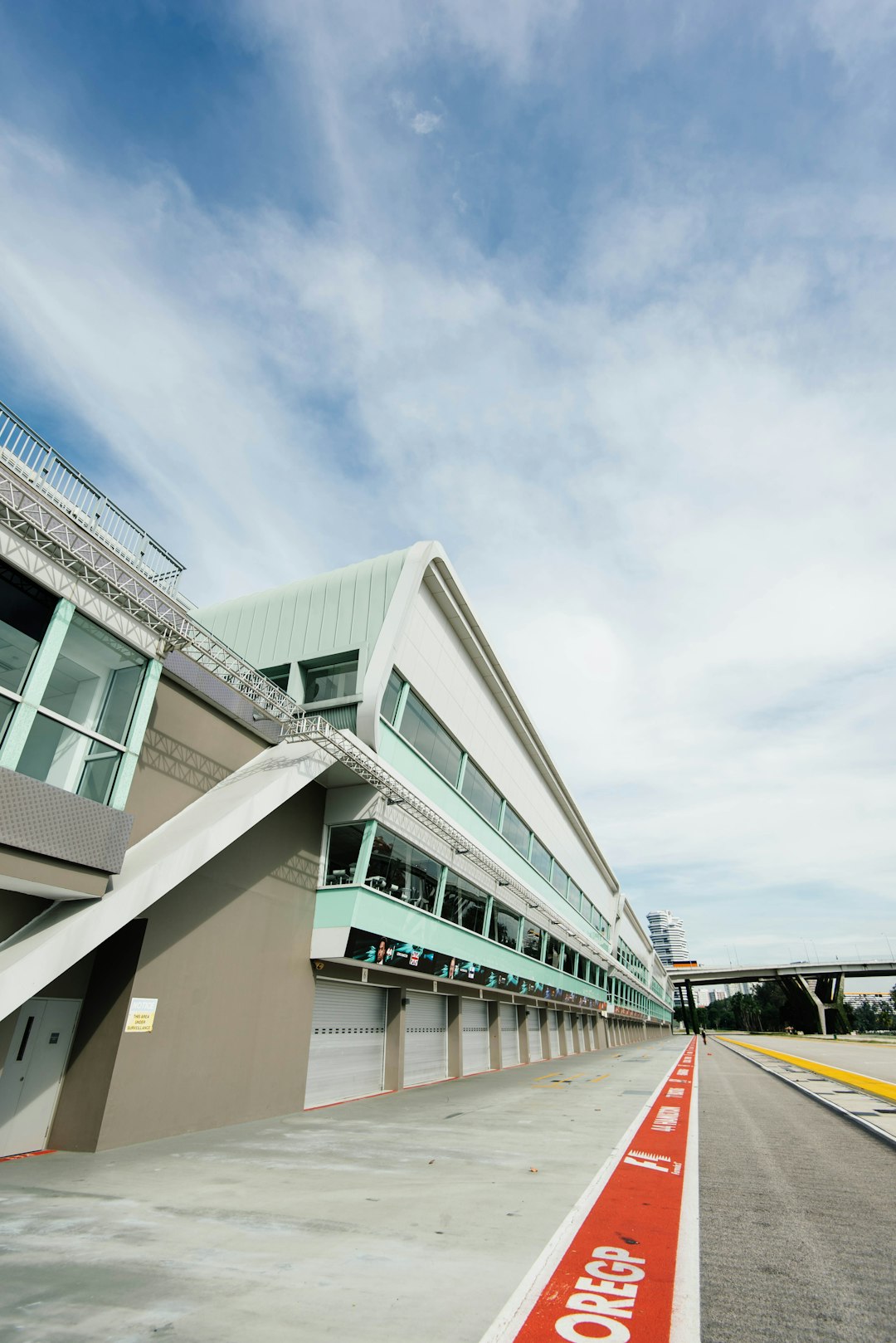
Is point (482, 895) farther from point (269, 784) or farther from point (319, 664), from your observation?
point (269, 784)

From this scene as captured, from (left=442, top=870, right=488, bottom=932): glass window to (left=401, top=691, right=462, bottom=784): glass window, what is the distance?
3.83m

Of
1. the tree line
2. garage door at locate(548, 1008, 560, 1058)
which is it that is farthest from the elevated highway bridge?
garage door at locate(548, 1008, 560, 1058)

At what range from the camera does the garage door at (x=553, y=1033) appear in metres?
41.2

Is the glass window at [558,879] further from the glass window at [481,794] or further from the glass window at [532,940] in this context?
the glass window at [481,794]

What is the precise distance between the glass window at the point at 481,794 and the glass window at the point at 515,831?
1144mm

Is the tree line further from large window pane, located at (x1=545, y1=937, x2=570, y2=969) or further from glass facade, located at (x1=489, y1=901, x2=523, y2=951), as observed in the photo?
glass facade, located at (x1=489, y1=901, x2=523, y2=951)

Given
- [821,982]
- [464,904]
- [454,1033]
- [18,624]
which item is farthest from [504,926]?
[821,982]

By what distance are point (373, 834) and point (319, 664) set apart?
5775 mm

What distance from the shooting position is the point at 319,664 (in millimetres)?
20047

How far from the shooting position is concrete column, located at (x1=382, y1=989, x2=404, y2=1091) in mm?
20391

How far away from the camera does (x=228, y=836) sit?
1248 centimetres

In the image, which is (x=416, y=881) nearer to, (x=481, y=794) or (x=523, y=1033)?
(x=481, y=794)

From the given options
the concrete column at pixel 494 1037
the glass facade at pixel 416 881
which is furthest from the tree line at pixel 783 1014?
the glass facade at pixel 416 881

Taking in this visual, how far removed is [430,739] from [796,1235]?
16238 mm
